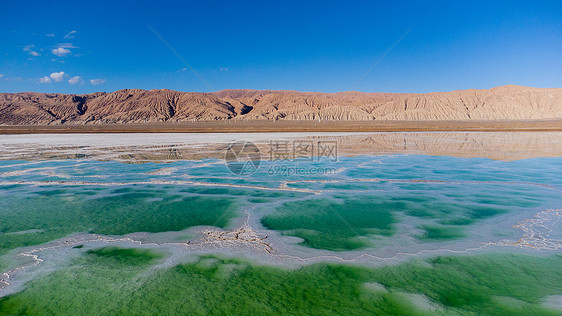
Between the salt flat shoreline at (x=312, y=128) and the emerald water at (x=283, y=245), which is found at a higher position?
the salt flat shoreline at (x=312, y=128)

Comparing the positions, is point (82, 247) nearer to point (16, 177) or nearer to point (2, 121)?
point (16, 177)

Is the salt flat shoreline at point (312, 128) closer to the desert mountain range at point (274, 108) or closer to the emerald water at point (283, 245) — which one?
the emerald water at point (283, 245)

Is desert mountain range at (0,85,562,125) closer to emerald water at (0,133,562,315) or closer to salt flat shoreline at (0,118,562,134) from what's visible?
salt flat shoreline at (0,118,562,134)

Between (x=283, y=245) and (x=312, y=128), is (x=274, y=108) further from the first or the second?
(x=283, y=245)

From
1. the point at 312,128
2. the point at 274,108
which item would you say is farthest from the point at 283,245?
the point at 274,108

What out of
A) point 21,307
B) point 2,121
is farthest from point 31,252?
point 2,121

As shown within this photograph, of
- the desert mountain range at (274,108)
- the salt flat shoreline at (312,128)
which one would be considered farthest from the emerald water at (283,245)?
the desert mountain range at (274,108)
